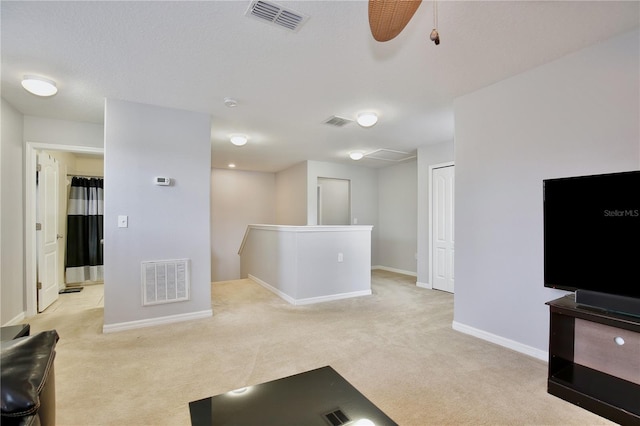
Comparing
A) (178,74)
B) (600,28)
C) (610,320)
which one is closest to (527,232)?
(610,320)

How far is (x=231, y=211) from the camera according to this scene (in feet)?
24.9

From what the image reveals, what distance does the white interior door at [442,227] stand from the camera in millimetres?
4875

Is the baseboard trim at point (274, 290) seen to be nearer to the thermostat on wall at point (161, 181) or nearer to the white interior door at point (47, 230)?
the thermostat on wall at point (161, 181)

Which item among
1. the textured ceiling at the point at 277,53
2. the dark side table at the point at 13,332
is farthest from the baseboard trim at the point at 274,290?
the dark side table at the point at 13,332

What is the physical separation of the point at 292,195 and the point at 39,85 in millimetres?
4898

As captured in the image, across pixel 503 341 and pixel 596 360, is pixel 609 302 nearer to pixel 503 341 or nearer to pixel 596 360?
pixel 596 360

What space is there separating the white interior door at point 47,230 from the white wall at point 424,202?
5613 millimetres

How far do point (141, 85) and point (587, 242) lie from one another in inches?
155

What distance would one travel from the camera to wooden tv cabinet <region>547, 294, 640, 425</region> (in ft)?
5.73

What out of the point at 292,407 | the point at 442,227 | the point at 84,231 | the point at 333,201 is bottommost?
the point at 292,407

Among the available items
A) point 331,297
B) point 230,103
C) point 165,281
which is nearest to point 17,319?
point 165,281

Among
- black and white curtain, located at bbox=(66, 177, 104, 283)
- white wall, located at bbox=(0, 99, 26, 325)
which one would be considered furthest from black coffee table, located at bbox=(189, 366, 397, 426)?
black and white curtain, located at bbox=(66, 177, 104, 283)

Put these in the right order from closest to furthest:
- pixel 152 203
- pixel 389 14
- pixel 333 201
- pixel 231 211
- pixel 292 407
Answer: pixel 389 14 < pixel 292 407 < pixel 152 203 < pixel 231 211 < pixel 333 201

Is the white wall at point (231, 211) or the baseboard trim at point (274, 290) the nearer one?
the baseboard trim at point (274, 290)
